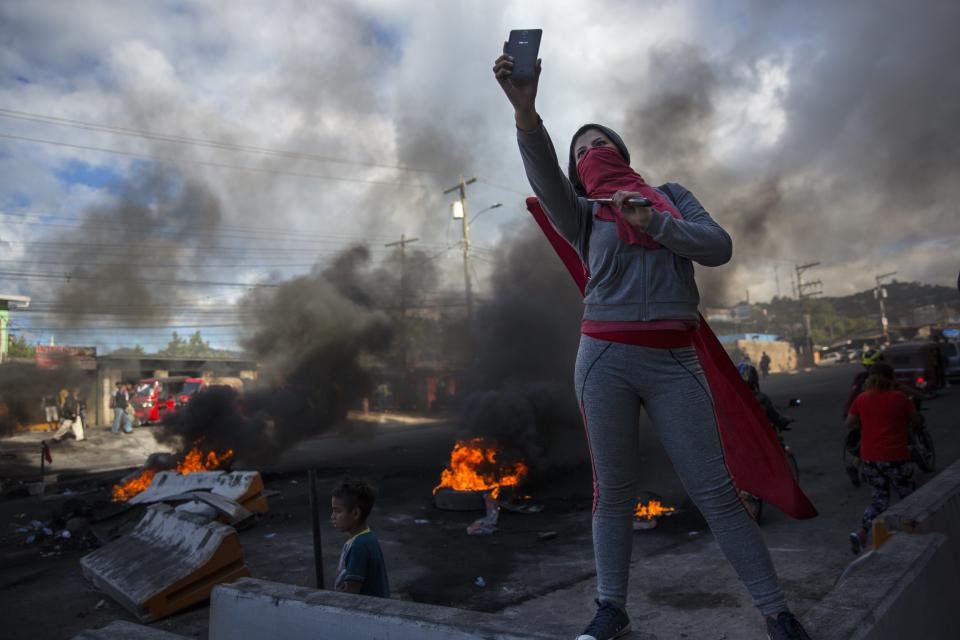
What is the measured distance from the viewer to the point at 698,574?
4.79 metres

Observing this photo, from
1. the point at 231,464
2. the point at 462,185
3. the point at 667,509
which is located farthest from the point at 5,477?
the point at 462,185

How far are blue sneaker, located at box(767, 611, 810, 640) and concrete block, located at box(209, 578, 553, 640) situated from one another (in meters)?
0.61

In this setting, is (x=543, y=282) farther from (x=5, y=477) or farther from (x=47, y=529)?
(x=5, y=477)

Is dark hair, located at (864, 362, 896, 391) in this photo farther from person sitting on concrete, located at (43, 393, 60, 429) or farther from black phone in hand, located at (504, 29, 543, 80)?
person sitting on concrete, located at (43, 393, 60, 429)

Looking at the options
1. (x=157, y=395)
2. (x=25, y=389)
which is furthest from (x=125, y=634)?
(x=157, y=395)

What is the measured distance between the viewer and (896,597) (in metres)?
1.84

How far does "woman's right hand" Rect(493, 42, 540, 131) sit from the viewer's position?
1.71 metres

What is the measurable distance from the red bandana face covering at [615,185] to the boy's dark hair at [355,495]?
6.61 feet

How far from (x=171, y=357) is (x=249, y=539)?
27505 millimetres

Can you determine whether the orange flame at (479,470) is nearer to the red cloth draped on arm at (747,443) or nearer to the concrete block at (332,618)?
the concrete block at (332,618)

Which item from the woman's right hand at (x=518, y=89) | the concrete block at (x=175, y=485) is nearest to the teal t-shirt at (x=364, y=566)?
the woman's right hand at (x=518, y=89)

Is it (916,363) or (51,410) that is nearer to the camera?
(916,363)

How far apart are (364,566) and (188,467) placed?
10.8 meters

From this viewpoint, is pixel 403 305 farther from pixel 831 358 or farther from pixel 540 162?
pixel 831 358
